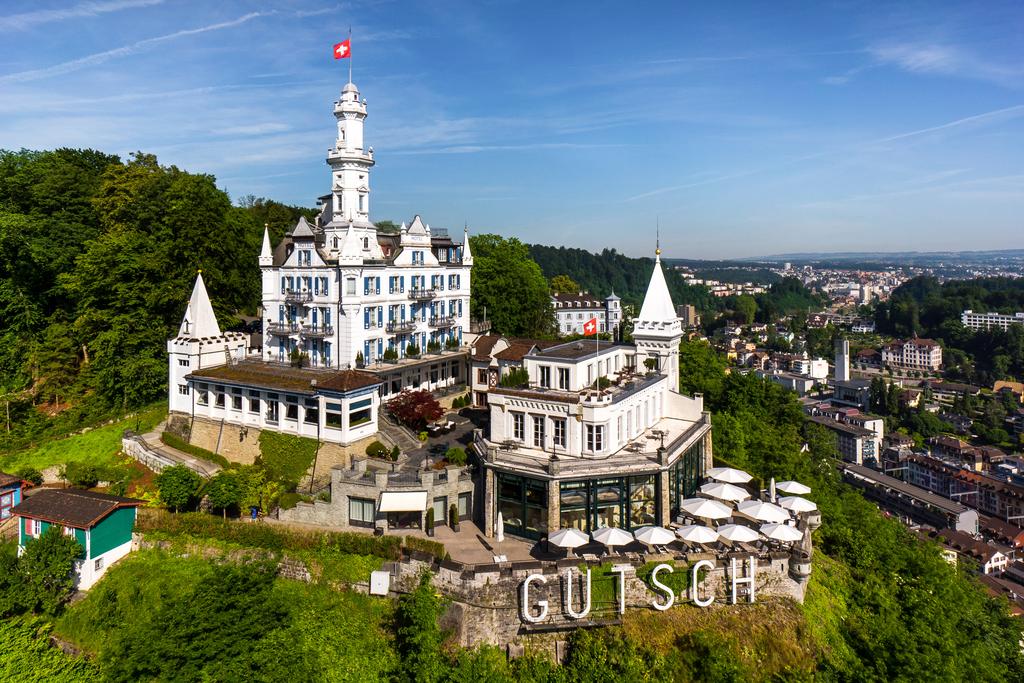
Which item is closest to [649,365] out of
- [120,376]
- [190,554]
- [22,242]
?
[190,554]

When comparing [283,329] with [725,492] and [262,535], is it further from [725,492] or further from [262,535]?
[725,492]

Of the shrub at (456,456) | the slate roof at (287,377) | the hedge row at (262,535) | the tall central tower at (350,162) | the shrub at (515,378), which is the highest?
the tall central tower at (350,162)

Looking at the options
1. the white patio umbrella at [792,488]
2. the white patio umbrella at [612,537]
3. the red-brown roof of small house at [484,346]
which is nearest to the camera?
the white patio umbrella at [612,537]

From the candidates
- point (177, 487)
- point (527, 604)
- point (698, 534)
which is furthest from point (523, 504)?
point (177, 487)

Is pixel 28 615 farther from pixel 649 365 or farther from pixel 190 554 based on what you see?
pixel 649 365

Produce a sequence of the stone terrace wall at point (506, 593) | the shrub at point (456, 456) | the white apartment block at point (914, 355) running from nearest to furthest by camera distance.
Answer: the stone terrace wall at point (506, 593) → the shrub at point (456, 456) → the white apartment block at point (914, 355)

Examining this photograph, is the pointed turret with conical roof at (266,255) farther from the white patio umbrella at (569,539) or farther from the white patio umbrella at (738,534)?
Result: the white patio umbrella at (738,534)

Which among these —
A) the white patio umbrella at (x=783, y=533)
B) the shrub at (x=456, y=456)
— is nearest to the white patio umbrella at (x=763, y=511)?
the white patio umbrella at (x=783, y=533)

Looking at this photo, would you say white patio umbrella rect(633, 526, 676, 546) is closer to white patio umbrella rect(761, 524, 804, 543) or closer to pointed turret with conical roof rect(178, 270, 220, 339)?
white patio umbrella rect(761, 524, 804, 543)
